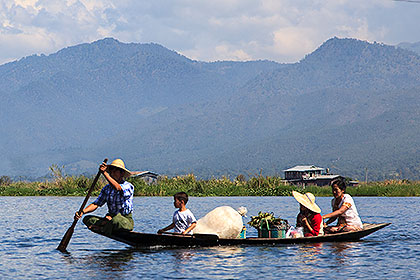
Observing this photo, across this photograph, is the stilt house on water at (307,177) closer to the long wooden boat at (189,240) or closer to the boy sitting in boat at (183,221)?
the long wooden boat at (189,240)

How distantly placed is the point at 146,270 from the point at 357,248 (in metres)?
7.02

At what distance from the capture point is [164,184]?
59219 mm

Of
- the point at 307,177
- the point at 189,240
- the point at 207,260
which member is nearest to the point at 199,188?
the point at 307,177

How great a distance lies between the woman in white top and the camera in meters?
21.6

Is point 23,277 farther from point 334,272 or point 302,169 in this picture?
point 302,169

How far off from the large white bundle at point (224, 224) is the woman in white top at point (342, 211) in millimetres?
2578

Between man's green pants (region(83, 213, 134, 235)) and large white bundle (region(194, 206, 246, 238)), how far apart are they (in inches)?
89.1

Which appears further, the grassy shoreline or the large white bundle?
the grassy shoreline

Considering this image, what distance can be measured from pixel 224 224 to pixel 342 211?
3627 millimetres

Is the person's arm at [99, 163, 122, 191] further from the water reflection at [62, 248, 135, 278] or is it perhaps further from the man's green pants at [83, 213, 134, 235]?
the water reflection at [62, 248, 135, 278]

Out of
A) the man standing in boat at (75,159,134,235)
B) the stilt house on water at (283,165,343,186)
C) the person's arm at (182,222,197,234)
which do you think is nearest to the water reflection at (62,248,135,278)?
the man standing in boat at (75,159,134,235)

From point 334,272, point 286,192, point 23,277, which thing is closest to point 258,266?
point 334,272

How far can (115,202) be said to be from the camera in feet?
63.1

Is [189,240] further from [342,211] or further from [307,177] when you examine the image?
[307,177]
